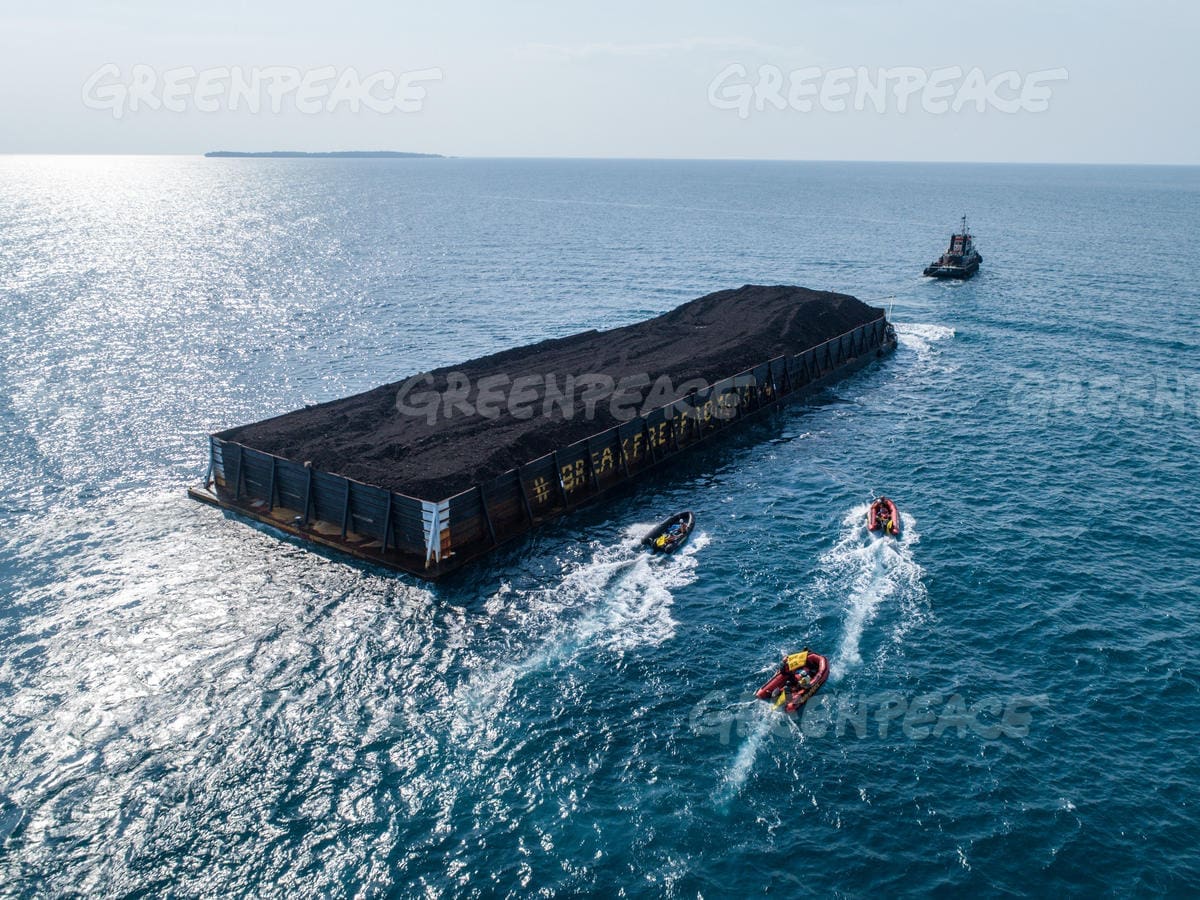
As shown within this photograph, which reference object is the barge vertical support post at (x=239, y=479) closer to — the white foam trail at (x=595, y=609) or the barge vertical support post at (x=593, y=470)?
the white foam trail at (x=595, y=609)

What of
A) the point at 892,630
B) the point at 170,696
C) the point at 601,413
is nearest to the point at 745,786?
the point at 892,630

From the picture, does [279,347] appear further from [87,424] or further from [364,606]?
[364,606]

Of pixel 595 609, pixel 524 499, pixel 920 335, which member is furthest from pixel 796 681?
pixel 920 335

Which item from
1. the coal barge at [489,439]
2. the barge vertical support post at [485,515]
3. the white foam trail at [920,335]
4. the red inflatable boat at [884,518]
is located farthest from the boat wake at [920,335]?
the barge vertical support post at [485,515]

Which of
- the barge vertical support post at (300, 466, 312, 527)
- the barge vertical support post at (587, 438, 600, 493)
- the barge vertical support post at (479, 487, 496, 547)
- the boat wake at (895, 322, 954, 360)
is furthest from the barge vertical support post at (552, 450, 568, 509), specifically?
the boat wake at (895, 322, 954, 360)

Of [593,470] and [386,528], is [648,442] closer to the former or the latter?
[593,470]
